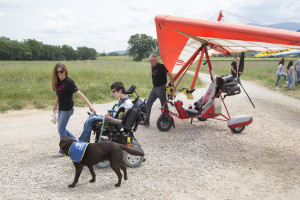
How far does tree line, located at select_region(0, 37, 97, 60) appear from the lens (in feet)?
200

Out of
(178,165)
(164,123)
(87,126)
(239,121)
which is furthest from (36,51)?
(178,165)

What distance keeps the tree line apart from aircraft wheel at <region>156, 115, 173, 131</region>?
60.2 m

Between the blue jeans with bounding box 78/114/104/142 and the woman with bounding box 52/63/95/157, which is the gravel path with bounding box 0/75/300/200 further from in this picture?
the woman with bounding box 52/63/95/157

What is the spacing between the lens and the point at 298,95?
12672 mm

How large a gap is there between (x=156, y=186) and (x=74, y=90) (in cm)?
224

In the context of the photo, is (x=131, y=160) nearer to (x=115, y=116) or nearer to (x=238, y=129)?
(x=115, y=116)

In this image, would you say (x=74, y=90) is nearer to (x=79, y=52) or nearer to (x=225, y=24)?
(x=225, y=24)

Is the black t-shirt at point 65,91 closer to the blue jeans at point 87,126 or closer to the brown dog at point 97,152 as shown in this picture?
the blue jeans at point 87,126

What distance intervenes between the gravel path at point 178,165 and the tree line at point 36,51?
60.0 m

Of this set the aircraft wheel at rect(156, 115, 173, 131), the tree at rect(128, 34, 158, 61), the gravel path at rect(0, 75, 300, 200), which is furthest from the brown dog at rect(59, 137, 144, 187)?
the tree at rect(128, 34, 158, 61)

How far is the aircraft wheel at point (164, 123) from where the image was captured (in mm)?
6609

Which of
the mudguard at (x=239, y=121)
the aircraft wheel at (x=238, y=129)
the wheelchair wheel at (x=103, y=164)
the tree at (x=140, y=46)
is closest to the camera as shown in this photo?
the wheelchair wheel at (x=103, y=164)

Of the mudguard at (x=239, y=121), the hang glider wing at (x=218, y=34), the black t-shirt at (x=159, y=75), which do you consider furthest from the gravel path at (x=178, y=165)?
the hang glider wing at (x=218, y=34)

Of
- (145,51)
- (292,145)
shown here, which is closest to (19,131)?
(292,145)
